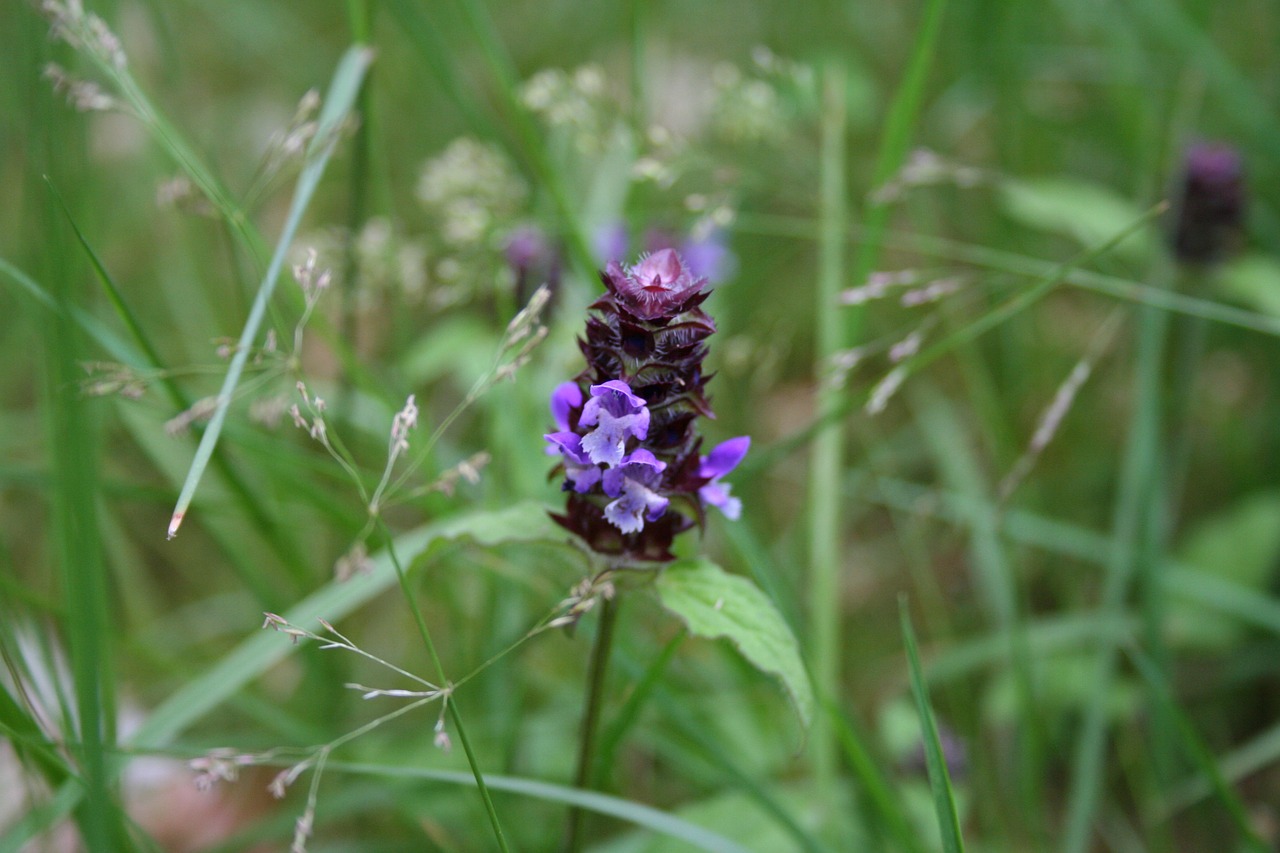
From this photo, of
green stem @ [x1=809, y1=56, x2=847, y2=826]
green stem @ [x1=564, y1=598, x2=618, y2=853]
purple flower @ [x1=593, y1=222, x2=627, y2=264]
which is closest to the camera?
green stem @ [x1=564, y1=598, x2=618, y2=853]

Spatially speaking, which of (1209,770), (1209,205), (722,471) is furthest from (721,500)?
(1209,205)

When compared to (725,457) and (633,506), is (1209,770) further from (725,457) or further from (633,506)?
(633,506)

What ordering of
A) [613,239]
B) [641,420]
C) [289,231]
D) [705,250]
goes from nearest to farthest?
[641,420] < [289,231] < [613,239] < [705,250]

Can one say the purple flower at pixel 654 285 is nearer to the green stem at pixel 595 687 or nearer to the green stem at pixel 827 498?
the green stem at pixel 595 687

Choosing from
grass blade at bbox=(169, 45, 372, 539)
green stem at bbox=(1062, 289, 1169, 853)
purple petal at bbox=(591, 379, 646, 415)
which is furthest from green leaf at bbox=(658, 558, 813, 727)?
green stem at bbox=(1062, 289, 1169, 853)

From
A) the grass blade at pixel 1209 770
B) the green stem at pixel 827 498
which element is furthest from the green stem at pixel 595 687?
the grass blade at pixel 1209 770

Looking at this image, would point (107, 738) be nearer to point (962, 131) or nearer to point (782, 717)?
point (782, 717)

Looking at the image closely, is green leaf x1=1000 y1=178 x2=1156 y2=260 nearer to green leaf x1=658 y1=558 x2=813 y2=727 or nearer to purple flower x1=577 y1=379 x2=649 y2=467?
green leaf x1=658 y1=558 x2=813 y2=727
